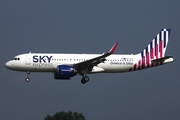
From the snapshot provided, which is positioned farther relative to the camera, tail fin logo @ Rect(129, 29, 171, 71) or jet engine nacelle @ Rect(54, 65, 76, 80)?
tail fin logo @ Rect(129, 29, 171, 71)

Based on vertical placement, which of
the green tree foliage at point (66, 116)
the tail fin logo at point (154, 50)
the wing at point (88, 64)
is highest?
the tail fin logo at point (154, 50)

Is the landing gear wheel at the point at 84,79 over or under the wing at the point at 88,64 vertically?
under

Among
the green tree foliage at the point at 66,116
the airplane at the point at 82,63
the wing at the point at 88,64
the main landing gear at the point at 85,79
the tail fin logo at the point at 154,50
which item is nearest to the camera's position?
the wing at the point at 88,64

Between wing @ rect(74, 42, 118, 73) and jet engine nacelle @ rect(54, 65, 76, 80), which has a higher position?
wing @ rect(74, 42, 118, 73)

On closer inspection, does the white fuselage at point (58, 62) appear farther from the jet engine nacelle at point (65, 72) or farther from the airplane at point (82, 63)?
the jet engine nacelle at point (65, 72)

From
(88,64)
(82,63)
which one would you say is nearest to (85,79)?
(88,64)

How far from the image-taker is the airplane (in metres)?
75.8

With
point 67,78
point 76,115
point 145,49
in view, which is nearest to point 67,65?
point 67,78

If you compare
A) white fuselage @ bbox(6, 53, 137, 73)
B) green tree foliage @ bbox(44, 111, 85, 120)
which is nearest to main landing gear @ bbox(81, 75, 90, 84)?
white fuselage @ bbox(6, 53, 137, 73)

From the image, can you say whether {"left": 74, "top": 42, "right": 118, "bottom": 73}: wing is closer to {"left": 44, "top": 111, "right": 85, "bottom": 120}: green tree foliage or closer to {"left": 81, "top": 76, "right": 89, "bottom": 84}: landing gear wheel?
{"left": 81, "top": 76, "right": 89, "bottom": 84}: landing gear wheel

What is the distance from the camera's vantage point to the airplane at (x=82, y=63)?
249 feet

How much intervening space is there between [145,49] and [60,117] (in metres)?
38.9

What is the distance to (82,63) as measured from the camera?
7556 cm

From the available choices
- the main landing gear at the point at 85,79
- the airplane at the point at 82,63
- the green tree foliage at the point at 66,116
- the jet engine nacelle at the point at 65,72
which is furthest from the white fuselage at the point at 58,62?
the green tree foliage at the point at 66,116
